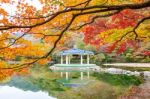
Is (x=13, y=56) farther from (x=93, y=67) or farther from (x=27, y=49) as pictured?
(x=93, y=67)

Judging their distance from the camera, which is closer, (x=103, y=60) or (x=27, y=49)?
(x=27, y=49)

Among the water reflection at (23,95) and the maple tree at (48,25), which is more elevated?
the maple tree at (48,25)

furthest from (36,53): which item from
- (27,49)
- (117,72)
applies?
(117,72)

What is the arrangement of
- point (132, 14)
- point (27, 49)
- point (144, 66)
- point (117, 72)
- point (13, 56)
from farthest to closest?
point (144, 66) < point (117, 72) < point (132, 14) < point (27, 49) < point (13, 56)

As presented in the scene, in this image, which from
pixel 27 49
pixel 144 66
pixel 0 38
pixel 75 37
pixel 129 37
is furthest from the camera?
pixel 75 37

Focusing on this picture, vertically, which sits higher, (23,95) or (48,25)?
(48,25)

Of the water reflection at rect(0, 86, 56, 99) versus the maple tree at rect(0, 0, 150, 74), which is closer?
the maple tree at rect(0, 0, 150, 74)

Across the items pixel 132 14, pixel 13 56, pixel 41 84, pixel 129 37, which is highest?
pixel 132 14

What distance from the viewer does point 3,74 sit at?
6203 millimetres

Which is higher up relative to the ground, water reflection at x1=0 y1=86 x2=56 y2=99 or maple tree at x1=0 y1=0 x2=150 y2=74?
maple tree at x1=0 y1=0 x2=150 y2=74

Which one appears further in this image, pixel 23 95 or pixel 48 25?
pixel 23 95

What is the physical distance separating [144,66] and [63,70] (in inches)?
251

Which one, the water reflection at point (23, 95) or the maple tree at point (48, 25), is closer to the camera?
the maple tree at point (48, 25)

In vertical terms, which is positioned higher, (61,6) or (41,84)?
(61,6)
